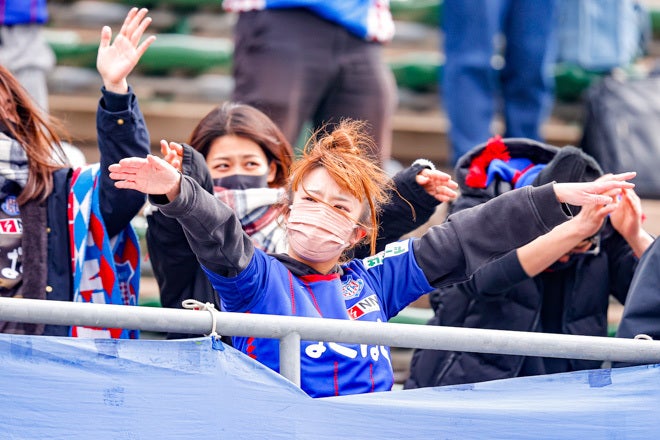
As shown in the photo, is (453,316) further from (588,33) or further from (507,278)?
(588,33)

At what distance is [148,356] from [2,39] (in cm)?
296

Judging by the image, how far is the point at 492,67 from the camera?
534 centimetres

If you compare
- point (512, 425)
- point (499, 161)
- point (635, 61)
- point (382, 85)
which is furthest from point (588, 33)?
point (512, 425)

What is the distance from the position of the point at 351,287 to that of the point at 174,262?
0.55 meters

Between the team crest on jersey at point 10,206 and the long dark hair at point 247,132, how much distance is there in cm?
61

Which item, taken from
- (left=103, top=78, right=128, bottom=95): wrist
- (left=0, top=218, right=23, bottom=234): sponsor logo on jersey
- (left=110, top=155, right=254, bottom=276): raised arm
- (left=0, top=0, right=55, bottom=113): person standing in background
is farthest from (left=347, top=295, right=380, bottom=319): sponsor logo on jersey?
(left=0, top=0, right=55, bottom=113): person standing in background

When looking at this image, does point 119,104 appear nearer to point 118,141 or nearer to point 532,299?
point 118,141

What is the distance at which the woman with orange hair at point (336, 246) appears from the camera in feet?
8.92

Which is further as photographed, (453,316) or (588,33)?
(588,33)

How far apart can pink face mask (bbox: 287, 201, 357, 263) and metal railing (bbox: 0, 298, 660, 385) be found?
454 millimetres

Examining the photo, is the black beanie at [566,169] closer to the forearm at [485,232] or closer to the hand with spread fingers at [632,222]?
the hand with spread fingers at [632,222]

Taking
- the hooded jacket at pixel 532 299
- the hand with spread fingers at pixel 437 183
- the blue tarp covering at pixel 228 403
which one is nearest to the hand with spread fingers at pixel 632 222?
the hooded jacket at pixel 532 299

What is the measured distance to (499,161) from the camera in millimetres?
3701

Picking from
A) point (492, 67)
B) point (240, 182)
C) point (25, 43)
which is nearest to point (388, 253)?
point (240, 182)
